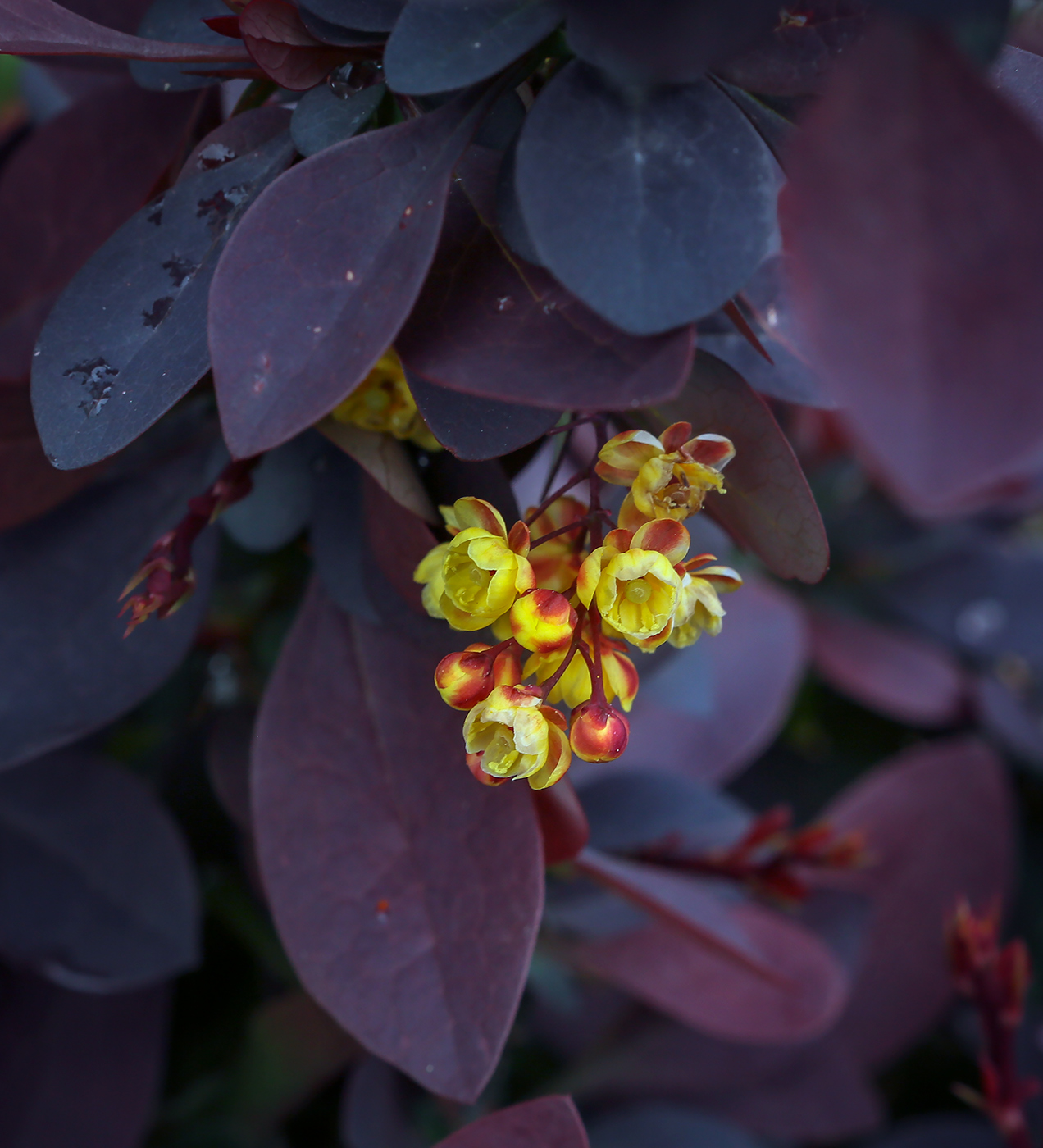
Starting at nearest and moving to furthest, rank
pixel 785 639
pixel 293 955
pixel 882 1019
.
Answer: pixel 293 955 → pixel 882 1019 → pixel 785 639

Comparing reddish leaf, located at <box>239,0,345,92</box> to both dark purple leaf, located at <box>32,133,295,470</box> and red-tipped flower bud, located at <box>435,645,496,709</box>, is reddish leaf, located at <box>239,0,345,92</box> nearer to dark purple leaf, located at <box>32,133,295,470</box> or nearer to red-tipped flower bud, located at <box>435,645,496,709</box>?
dark purple leaf, located at <box>32,133,295,470</box>

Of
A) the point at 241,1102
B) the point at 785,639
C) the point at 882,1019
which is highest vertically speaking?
the point at 241,1102

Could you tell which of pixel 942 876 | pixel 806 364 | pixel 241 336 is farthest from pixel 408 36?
pixel 942 876

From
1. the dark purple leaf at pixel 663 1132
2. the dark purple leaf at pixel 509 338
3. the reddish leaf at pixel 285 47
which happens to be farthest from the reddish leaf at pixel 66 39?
the dark purple leaf at pixel 663 1132

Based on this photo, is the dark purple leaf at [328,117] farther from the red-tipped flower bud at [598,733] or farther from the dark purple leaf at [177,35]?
the red-tipped flower bud at [598,733]

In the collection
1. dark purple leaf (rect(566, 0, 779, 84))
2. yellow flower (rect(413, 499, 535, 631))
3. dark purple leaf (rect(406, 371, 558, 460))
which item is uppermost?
dark purple leaf (rect(566, 0, 779, 84))

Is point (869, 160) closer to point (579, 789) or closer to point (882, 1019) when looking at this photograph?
point (579, 789)

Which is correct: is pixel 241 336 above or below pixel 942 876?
above

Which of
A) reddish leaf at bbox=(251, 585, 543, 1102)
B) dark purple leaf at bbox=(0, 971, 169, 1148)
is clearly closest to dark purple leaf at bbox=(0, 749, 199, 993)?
dark purple leaf at bbox=(0, 971, 169, 1148)
